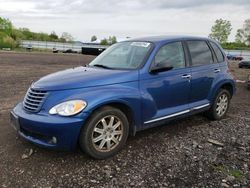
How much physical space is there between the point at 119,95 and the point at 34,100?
3.95 ft

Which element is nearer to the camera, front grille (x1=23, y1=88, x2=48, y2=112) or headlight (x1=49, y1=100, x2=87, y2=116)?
headlight (x1=49, y1=100, x2=87, y2=116)

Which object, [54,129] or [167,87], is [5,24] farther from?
[54,129]

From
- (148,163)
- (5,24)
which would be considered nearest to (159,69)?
(148,163)

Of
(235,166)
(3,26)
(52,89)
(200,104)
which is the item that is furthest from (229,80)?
(3,26)

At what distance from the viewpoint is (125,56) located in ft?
16.4

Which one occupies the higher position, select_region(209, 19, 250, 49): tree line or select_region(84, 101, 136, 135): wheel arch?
select_region(209, 19, 250, 49): tree line

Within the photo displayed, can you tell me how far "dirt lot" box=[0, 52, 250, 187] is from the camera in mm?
3611

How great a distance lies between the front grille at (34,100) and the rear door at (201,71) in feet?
8.87

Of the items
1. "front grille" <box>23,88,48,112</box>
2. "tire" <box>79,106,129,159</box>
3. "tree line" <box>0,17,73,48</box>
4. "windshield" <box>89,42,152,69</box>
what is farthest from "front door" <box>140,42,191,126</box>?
"tree line" <box>0,17,73,48</box>

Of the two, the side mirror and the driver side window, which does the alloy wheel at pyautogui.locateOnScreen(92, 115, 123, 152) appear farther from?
the driver side window

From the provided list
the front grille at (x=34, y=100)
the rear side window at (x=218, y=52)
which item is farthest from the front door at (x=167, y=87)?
the front grille at (x=34, y=100)

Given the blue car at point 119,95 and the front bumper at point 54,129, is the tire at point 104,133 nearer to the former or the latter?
the blue car at point 119,95

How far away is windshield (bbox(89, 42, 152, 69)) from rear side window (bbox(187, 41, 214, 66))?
1003 millimetres

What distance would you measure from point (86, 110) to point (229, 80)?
368 cm
